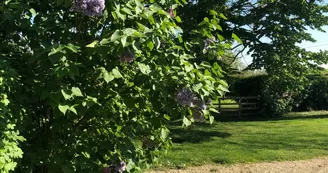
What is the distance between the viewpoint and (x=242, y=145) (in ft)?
30.8

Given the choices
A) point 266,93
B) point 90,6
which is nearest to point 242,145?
point 90,6

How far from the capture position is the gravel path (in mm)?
6801

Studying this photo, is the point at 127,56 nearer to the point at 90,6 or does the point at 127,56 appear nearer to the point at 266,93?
the point at 90,6

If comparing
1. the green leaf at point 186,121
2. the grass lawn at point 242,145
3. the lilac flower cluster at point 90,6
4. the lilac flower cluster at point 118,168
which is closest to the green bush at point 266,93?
the grass lawn at point 242,145

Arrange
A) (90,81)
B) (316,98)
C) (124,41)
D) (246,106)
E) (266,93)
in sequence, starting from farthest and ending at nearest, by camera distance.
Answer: (316,98) → (246,106) → (266,93) → (90,81) → (124,41)

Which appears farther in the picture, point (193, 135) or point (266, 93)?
point (266, 93)

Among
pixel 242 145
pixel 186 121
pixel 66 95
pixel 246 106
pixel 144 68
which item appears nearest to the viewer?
pixel 66 95

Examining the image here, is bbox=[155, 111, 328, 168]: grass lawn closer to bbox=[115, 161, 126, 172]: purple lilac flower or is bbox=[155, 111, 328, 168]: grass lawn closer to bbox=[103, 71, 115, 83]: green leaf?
bbox=[115, 161, 126, 172]: purple lilac flower

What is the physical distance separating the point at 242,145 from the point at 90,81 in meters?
7.08

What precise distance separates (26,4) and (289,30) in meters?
12.3

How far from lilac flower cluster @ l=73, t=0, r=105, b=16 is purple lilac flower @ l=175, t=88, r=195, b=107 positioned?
2.51 ft

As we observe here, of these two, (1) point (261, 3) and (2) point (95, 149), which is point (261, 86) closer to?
(1) point (261, 3)

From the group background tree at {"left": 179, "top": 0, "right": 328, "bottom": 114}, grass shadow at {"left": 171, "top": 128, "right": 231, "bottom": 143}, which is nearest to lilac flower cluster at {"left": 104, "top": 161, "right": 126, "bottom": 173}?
grass shadow at {"left": 171, "top": 128, "right": 231, "bottom": 143}

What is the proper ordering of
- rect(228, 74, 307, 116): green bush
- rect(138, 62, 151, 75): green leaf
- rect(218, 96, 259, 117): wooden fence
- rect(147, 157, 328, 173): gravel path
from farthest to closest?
1. rect(218, 96, 259, 117): wooden fence
2. rect(228, 74, 307, 116): green bush
3. rect(147, 157, 328, 173): gravel path
4. rect(138, 62, 151, 75): green leaf
